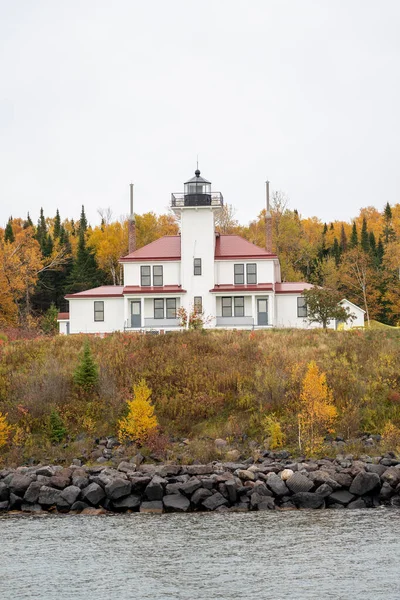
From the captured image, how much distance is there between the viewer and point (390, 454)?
89.5 ft

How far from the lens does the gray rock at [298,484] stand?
2409cm

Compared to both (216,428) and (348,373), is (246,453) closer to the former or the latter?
(216,428)

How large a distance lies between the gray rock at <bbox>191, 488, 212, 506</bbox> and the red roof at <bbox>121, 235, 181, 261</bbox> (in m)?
31.4

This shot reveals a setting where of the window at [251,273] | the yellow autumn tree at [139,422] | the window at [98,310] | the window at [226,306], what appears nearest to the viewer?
the yellow autumn tree at [139,422]

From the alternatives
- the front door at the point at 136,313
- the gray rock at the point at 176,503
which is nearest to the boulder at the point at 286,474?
the gray rock at the point at 176,503

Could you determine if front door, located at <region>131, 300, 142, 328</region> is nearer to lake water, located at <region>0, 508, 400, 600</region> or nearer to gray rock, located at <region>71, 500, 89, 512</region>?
gray rock, located at <region>71, 500, 89, 512</region>

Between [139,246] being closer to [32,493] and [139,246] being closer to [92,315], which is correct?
[92,315]

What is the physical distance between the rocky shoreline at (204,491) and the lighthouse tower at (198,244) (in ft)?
94.2

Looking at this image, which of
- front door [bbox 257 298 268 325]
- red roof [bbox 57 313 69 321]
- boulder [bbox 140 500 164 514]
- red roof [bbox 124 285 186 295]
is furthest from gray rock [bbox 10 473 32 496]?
red roof [bbox 57 313 69 321]

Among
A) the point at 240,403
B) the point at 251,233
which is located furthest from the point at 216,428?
the point at 251,233

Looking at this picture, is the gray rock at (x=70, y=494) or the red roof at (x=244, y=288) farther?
the red roof at (x=244, y=288)

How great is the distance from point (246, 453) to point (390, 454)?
14.7 feet

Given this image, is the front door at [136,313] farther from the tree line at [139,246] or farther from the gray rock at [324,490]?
the gray rock at [324,490]

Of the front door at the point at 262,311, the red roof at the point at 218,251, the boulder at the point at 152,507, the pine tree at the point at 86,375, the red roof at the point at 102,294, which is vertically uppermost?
the red roof at the point at 218,251
